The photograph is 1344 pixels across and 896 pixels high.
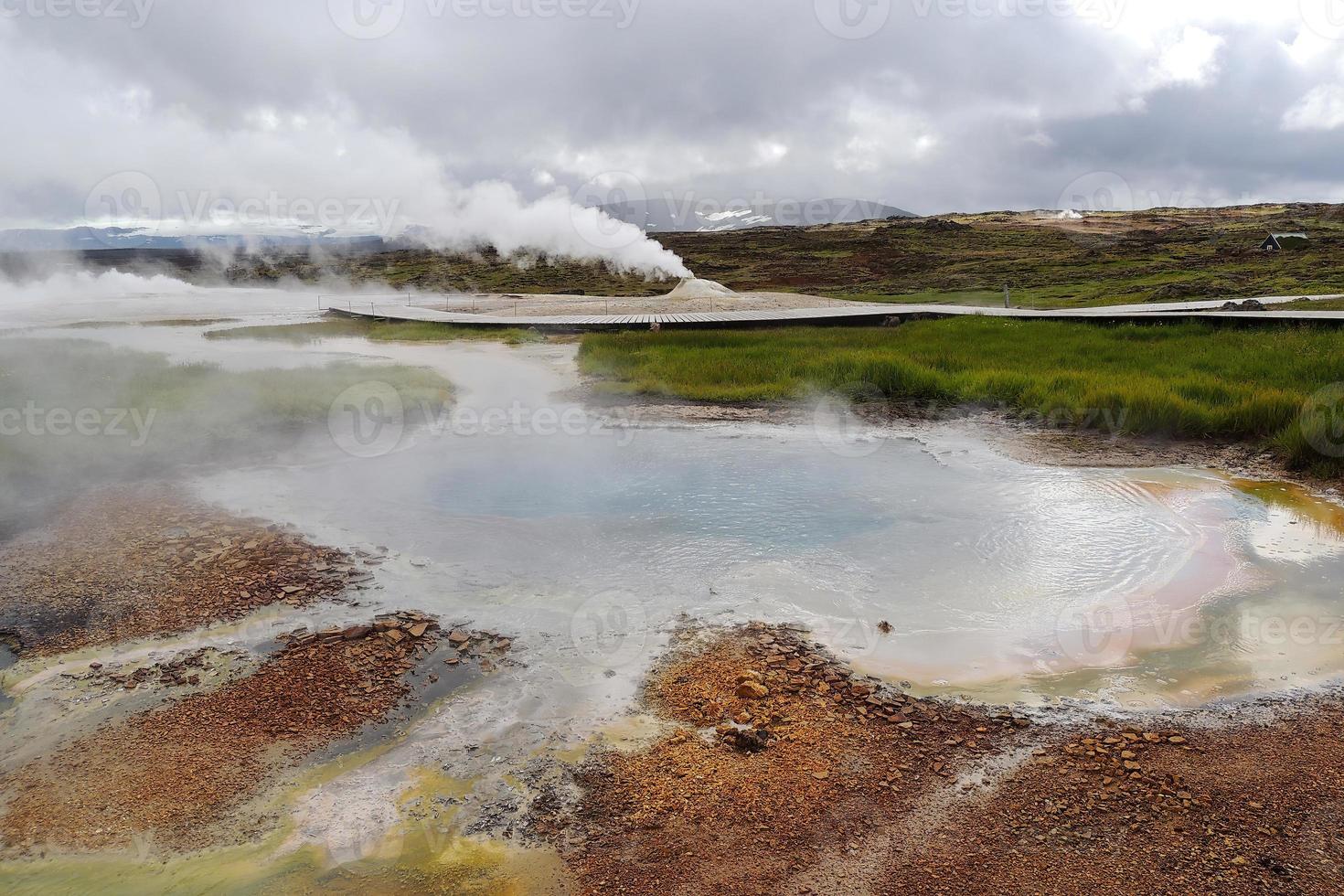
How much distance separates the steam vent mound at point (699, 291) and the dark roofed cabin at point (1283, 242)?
28293 mm

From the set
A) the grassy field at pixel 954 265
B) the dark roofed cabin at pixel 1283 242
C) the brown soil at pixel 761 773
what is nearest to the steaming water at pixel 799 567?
the brown soil at pixel 761 773

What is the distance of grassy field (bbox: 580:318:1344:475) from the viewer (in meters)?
9.30

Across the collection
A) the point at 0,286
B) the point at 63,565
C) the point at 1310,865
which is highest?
the point at 0,286

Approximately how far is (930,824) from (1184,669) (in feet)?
7.04

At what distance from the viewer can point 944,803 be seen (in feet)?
11.3

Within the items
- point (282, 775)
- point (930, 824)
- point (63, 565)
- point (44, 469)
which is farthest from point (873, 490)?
point (44, 469)

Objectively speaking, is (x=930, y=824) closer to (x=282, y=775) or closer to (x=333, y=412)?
(x=282, y=775)

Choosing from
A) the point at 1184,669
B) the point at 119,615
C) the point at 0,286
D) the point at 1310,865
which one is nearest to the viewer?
the point at 1310,865

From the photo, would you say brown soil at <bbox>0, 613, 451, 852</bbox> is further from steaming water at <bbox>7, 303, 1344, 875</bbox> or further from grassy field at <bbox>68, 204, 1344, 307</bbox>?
grassy field at <bbox>68, 204, 1344, 307</bbox>

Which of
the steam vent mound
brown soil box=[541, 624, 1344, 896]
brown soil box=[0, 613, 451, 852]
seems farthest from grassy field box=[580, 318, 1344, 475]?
the steam vent mound

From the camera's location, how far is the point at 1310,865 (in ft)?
9.89

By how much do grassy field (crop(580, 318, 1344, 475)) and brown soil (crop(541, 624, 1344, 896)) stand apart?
19.2 ft

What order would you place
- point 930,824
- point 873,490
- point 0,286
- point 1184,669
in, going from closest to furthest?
point 930,824 → point 1184,669 → point 873,490 → point 0,286

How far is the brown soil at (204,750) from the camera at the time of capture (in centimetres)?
336
